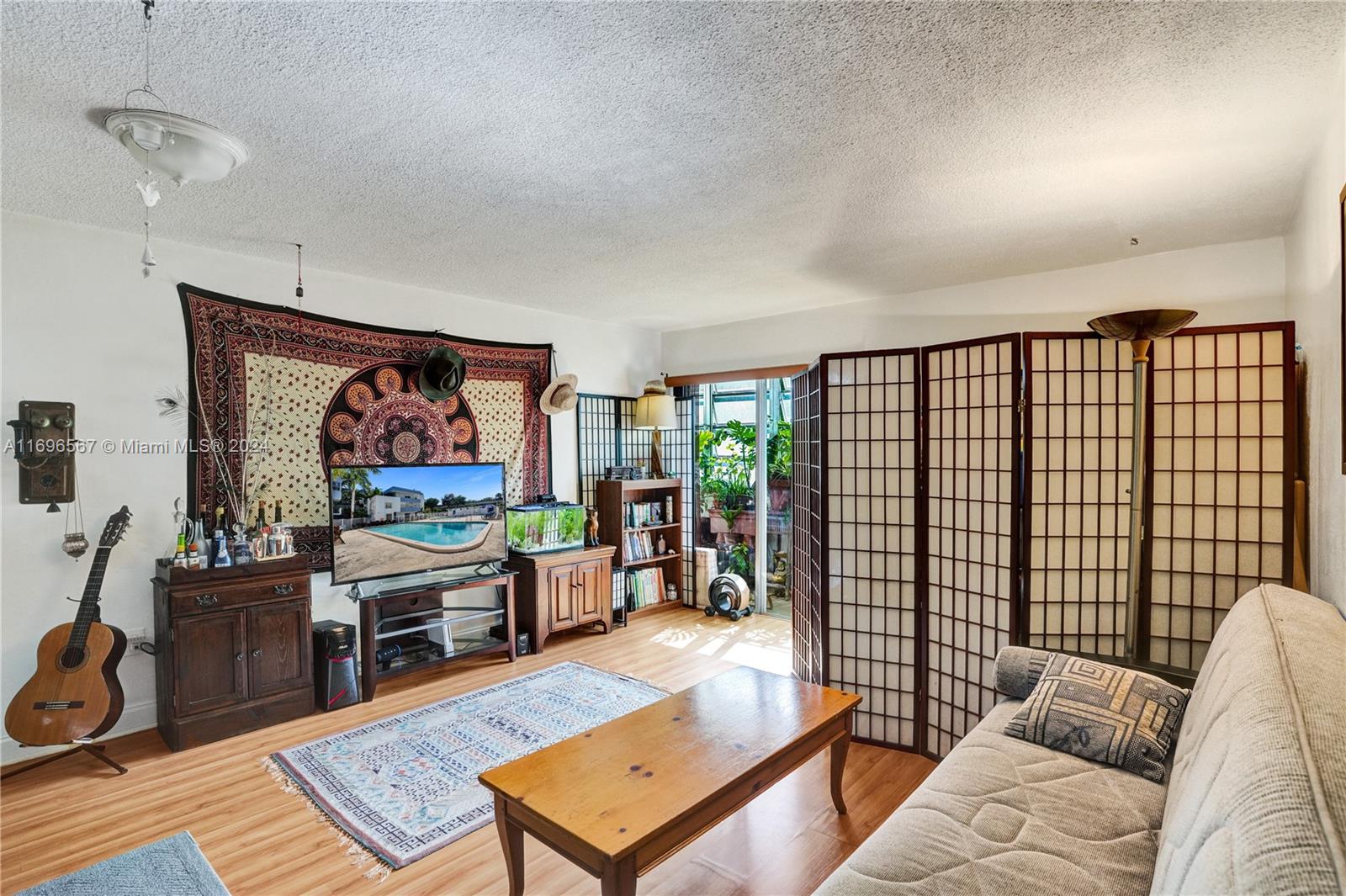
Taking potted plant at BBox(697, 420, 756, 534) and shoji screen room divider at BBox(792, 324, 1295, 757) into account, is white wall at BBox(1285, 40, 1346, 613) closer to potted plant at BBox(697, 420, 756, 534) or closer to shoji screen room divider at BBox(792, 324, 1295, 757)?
shoji screen room divider at BBox(792, 324, 1295, 757)

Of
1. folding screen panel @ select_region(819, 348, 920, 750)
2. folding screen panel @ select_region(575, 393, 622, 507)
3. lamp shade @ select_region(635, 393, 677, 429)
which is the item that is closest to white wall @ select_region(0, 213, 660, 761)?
folding screen panel @ select_region(575, 393, 622, 507)

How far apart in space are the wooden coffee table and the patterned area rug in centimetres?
74

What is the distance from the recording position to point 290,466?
383 centimetres

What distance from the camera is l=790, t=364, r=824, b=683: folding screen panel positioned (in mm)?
3535

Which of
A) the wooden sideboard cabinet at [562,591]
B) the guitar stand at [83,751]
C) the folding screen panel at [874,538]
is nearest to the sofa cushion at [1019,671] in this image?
the folding screen panel at [874,538]

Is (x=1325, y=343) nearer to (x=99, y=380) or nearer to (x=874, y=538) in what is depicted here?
(x=874, y=538)

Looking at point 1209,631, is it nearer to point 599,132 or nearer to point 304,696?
point 599,132

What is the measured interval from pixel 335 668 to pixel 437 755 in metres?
0.99

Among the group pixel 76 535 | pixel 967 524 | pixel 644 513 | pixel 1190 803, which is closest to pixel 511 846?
pixel 1190 803

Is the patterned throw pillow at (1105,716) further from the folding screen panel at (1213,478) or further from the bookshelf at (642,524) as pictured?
the bookshelf at (642,524)

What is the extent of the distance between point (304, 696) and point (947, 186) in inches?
162

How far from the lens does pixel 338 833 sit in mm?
2457

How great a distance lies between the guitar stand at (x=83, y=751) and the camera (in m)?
2.89

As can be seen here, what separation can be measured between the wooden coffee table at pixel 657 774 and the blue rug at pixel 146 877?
1125 millimetres
